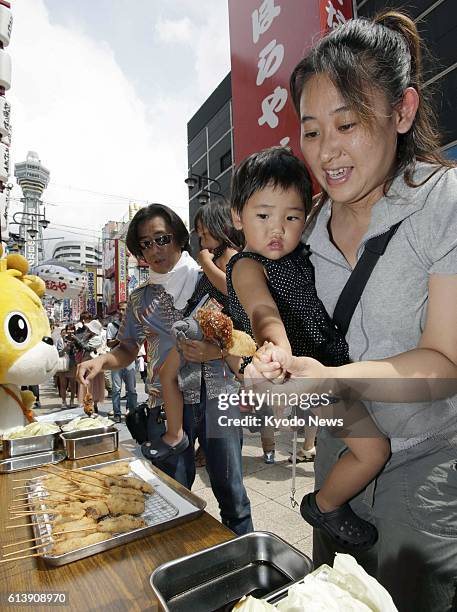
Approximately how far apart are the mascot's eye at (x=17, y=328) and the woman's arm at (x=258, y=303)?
82.2 inches

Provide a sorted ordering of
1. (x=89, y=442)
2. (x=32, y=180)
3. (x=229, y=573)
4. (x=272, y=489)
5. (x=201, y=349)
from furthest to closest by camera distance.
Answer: (x=32, y=180), (x=272, y=489), (x=89, y=442), (x=201, y=349), (x=229, y=573)

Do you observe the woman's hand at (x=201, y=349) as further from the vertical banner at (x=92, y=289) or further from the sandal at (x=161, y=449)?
the vertical banner at (x=92, y=289)

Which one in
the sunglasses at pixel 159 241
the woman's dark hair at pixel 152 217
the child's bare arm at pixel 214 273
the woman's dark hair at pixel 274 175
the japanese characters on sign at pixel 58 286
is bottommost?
the child's bare arm at pixel 214 273

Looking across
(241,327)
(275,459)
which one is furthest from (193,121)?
(241,327)

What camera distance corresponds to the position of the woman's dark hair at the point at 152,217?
2.70 metres

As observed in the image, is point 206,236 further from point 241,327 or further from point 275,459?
point 275,459

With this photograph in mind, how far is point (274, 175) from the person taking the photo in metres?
1.34

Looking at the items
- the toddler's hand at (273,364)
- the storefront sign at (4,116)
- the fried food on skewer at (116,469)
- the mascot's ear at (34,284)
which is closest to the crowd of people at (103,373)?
the mascot's ear at (34,284)

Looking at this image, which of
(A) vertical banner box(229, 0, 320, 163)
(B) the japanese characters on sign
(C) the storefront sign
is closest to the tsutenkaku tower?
(B) the japanese characters on sign

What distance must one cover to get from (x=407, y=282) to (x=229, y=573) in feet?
3.25

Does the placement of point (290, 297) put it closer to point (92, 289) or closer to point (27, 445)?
point (27, 445)

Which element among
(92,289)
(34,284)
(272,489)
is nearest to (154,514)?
(34,284)

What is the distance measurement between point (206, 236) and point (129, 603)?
1995mm

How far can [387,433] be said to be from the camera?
100 cm
